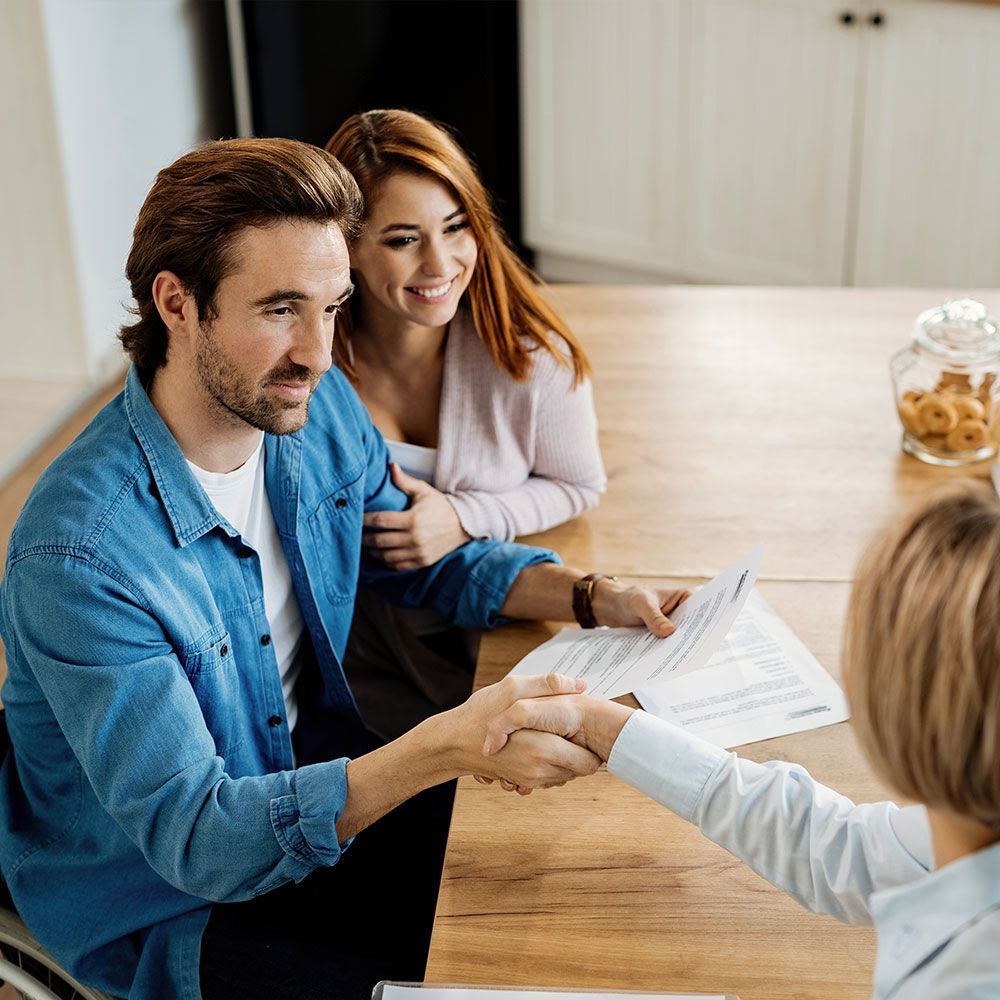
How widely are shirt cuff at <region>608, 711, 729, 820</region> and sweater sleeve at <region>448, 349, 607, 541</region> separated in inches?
22.3

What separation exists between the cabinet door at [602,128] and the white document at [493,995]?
3.51 metres

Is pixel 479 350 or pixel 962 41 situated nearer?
pixel 479 350

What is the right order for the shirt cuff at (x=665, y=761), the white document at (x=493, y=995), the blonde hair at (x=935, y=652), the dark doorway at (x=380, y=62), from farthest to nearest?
the dark doorway at (x=380, y=62) → the shirt cuff at (x=665, y=761) → the white document at (x=493, y=995) → the blonde hair at (x=935, y=652)

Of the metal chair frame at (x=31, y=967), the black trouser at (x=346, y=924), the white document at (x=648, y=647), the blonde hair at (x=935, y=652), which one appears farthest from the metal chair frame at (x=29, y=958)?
the blonde hair at (x=935, y=652)

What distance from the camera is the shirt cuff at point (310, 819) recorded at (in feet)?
3.99

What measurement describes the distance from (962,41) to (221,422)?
2.99m

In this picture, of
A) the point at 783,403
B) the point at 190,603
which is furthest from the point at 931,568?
the point at 783,403

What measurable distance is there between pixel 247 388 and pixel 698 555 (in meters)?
0.65

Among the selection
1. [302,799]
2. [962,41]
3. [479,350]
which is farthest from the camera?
[962,41]

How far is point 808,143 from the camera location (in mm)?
3994

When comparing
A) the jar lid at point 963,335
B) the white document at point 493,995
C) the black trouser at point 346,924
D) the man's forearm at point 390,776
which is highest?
the jar lid at point 963,335

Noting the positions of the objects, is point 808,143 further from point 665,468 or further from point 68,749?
point 68,749

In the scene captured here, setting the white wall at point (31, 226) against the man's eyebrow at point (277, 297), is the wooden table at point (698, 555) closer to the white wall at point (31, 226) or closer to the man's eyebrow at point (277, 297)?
the man's eyebrow at point (277, 297)

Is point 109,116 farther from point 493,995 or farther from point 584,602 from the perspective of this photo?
A: point 493,995
